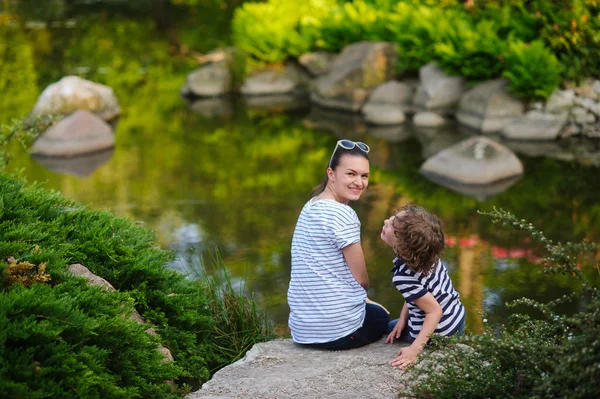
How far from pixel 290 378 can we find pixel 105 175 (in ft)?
24.7

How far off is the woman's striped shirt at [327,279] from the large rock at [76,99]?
9261mm

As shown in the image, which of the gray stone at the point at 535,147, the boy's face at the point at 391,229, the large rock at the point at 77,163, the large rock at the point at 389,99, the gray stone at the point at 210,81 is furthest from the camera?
the gray stone at the point at 210,81

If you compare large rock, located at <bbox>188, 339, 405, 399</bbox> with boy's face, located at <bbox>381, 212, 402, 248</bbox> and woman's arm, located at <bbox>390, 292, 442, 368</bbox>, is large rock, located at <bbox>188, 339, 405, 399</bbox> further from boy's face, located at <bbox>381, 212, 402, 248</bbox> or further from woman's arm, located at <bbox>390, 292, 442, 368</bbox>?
boy's face, located at <bbox>381, 212, 402, 248</bbox>

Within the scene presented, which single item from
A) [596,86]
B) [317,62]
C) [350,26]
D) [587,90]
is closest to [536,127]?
[587,90]

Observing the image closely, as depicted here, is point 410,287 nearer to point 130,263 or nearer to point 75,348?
point 130,263

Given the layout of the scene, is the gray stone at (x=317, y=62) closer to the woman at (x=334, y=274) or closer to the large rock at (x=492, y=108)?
the large rock at (x=492, y=108)

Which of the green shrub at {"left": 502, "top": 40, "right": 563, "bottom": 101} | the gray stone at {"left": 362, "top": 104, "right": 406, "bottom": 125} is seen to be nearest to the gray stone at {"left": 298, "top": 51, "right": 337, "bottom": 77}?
the gray stone at {"left": 362, "top": 104, "right": 406, "bottom": 125}

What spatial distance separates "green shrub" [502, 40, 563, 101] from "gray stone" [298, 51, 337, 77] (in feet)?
13.2

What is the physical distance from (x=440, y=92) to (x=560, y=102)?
197cm

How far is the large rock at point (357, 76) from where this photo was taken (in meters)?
14.2

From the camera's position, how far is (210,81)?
51.6 ft

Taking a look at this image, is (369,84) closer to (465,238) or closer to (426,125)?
(426,125)

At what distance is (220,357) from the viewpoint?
16.0 ft

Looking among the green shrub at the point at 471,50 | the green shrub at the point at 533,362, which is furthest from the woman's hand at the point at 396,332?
the green shrub at the point at 471,50
